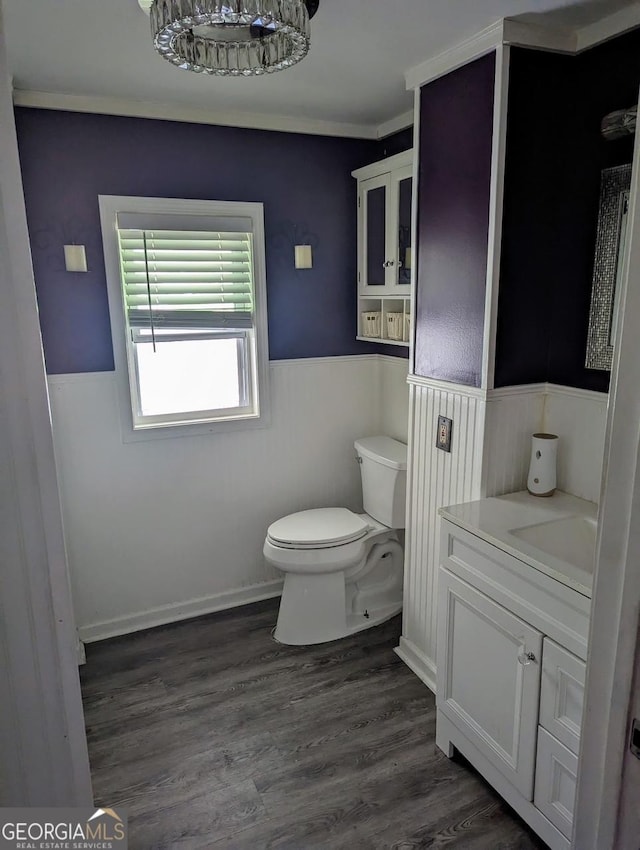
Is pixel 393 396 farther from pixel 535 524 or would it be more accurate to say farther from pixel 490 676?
pixel 490 676

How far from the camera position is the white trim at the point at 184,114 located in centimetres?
230

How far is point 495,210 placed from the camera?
191 cm

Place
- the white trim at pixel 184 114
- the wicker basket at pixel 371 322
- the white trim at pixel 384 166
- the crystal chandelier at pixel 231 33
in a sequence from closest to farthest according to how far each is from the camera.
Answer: the crystal chandelier at pixel 231 33 → the white trim at pixel 184 114 → the white trim at pixel 384 166 → the wicker basket at pixel 371 322

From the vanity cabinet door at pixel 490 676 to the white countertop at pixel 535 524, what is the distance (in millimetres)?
207

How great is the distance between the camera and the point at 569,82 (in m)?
Answer: 1.92

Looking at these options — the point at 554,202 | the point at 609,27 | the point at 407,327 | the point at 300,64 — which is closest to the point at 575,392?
the point at 554,202

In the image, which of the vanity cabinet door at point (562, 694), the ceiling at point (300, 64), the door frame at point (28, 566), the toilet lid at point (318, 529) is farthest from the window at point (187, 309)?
the door frame at point (28, 566)

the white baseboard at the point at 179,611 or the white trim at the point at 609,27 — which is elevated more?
the white trim at the point at 609,27

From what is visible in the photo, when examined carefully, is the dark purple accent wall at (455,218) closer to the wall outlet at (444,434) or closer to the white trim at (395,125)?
the wall outlet at (444,434)

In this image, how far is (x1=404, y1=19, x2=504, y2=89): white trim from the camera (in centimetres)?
179

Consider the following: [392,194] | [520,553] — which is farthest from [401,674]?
[392,194]

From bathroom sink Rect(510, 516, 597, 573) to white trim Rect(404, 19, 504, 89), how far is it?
1.55 metres

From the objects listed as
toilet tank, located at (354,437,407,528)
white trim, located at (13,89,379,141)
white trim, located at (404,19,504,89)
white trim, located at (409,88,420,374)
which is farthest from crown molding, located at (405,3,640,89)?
toilet tank, located at (354,437,407,528)

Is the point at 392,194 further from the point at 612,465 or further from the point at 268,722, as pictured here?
the point at 268,722
